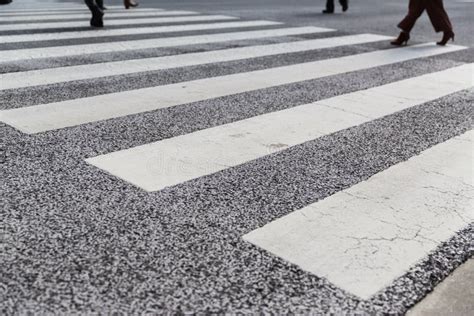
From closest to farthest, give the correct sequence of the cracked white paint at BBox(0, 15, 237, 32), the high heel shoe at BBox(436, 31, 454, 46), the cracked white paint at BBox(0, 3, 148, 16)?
1. the high heel shoe at BBox(436, 31, 454, 46)
2. the cracked white paint at BBox(0, 15, 237, 32)
3. the cracked white paint at BBox(0, 3, 148, 16)

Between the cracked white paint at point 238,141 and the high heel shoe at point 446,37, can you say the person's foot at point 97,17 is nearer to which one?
→ the cracked white paint at point 238,141

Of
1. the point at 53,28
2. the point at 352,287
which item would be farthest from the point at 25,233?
the point at 53,28

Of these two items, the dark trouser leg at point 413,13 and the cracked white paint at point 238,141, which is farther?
the dark trouser leg at point 413,13

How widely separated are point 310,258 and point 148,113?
2.06 metres

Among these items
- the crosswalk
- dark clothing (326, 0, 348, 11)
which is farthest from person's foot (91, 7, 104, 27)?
dark clothing (326, 0, 348, 11)

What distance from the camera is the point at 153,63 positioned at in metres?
5.34

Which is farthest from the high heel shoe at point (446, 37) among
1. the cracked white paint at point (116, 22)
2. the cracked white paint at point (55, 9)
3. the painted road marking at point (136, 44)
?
the cracked white paint at point (55, 9)

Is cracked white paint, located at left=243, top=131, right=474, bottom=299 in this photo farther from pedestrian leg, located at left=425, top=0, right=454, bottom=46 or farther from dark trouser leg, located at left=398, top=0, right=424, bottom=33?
pedestrian leg, located at left=425, top=0, right=454, bottom=46

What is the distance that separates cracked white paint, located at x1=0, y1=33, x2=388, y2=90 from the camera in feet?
14.7

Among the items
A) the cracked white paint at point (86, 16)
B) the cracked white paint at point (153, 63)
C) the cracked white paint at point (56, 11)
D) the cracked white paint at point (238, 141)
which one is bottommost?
the cracked white paint at point (238, 141)

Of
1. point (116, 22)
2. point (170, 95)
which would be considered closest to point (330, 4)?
point (116, 22)

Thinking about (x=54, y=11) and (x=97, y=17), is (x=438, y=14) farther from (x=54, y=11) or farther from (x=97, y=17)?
(x=54, y=11)

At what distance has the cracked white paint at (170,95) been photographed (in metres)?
3.46

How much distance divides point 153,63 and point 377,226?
361 centimetres
